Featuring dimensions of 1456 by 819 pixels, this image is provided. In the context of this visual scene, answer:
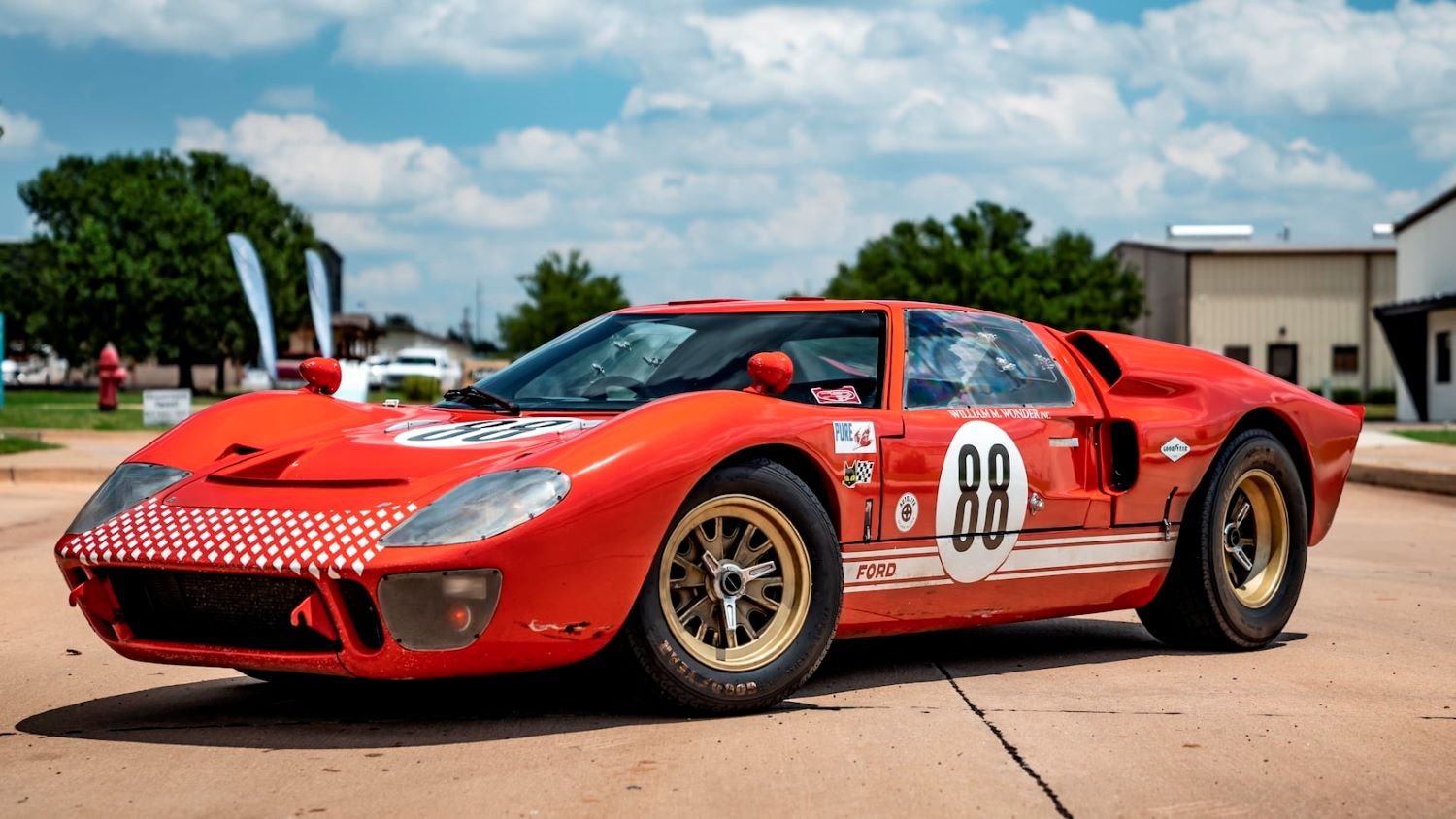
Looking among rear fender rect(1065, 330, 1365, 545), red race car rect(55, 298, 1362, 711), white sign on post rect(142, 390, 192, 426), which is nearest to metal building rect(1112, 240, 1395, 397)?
white sign on post rect(142, 390, 192, 426)

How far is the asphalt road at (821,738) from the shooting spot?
404 centimetres

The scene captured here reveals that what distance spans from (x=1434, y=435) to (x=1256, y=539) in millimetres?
22341

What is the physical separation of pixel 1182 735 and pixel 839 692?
3.60ft

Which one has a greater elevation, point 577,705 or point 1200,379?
point 1200,379

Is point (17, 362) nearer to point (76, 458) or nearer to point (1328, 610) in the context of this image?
point (76, 458)

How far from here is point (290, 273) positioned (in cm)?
6956

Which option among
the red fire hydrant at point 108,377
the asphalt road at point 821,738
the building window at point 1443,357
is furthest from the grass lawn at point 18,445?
the building window at point 1443,357

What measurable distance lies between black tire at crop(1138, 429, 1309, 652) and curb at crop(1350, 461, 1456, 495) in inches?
396

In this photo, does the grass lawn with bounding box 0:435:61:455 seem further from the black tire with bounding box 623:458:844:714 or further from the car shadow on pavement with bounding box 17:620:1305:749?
the black tire with bounding box 623:458:844:714

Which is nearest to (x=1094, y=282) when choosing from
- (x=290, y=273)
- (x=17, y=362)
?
(x=290, y=273)

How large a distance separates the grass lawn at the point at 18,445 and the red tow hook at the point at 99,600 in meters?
14.5

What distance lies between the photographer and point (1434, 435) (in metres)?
27.3

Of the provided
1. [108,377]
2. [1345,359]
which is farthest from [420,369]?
[108,377]

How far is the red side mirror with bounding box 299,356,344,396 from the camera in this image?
6.04 metres
